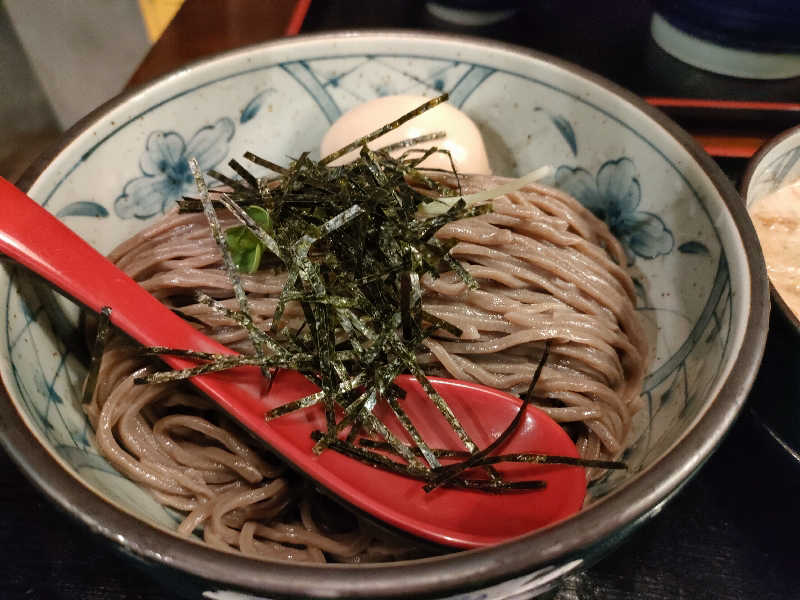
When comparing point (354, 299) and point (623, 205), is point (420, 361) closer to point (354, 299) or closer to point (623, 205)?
point (354, 299)

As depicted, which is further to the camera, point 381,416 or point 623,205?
point 623,205

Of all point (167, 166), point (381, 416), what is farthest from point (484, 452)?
point (167, 166)

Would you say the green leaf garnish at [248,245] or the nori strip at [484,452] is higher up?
the green leaf garnish at [248,245]

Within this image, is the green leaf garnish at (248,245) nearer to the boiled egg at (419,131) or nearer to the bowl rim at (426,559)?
the boiled egg at (419,131)

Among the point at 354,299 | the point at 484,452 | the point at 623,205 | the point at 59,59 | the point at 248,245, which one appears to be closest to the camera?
the point at 484,452

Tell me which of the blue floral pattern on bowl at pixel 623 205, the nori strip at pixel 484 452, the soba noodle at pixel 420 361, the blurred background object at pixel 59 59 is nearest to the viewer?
the nori strip at pixel 484 452

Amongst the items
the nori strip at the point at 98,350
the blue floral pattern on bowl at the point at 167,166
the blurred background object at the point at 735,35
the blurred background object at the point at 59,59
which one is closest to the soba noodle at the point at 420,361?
the nori strip at the point at 98,350

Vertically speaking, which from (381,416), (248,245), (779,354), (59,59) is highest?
(59,59)
